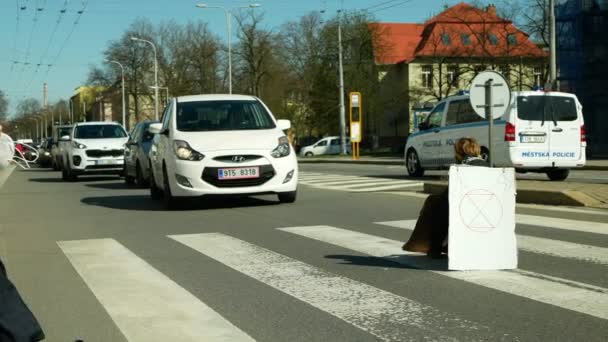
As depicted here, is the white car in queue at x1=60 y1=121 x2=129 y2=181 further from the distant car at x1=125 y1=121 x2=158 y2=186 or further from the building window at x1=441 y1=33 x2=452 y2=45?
the building window at x1=441 y1=33 x2=452 y2=45

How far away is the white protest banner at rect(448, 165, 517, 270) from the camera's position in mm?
7109

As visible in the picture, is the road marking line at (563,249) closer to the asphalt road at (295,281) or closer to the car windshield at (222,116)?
the asphalt road at (295,281)

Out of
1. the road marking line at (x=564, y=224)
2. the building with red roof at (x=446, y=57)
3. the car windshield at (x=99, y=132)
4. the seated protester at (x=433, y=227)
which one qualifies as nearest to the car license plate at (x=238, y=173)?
the road marking line at (x=564, y=224)

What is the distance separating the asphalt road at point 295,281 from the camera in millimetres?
5203

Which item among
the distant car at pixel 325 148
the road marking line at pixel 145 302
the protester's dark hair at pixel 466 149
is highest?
the protester's dark hair at pixel 466 149

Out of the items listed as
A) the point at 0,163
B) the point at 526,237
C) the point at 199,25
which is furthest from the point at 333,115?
the point at 0,163

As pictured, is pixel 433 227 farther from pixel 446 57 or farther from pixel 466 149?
pixel 446 57

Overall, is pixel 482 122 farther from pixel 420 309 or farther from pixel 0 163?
pixel 0 163

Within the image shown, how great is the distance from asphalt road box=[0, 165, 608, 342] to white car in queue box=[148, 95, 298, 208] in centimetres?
97

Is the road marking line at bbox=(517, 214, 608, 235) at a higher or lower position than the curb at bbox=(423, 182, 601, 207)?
lower

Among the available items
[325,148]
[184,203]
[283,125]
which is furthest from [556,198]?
[325,148]

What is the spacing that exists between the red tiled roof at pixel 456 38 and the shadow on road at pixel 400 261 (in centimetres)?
5032

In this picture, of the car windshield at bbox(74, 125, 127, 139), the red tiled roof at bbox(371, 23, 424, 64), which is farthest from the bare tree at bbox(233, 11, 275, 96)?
the car windshield at bbox(74, 125, 127, 139)

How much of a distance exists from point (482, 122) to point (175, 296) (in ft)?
45.2
